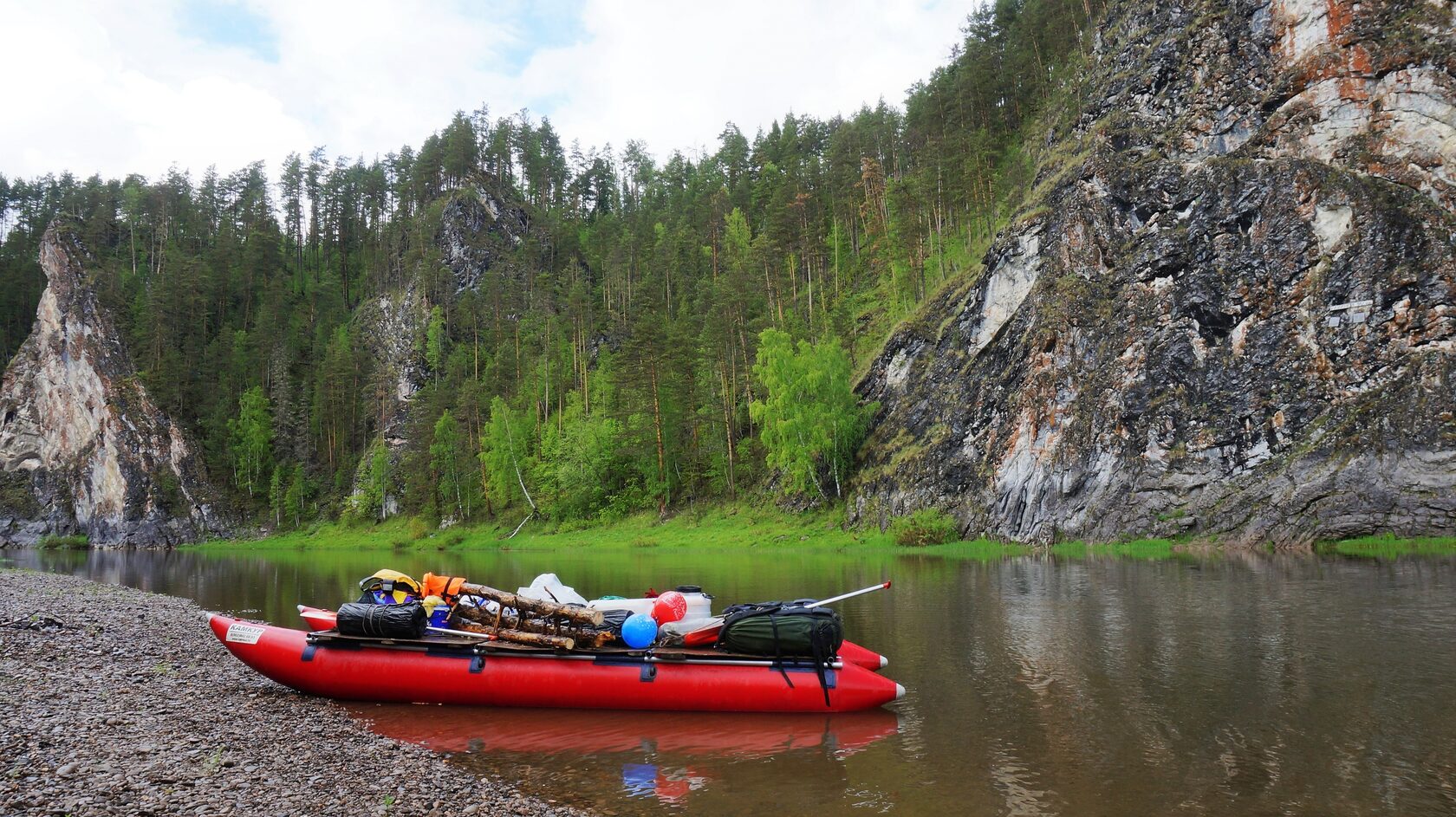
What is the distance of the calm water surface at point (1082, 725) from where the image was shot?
24.1 ft

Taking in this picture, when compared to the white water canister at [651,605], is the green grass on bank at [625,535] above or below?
below

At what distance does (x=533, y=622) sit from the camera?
1202 centimetres

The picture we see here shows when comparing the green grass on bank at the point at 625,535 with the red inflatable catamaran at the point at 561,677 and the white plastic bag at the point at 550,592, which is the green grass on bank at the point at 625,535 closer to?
the white plastic bag at the point at 550,592

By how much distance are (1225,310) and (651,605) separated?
103 ft

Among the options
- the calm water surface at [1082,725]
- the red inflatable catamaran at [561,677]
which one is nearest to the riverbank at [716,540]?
the calm water surface at [1082,725]

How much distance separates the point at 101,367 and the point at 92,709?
256 ft

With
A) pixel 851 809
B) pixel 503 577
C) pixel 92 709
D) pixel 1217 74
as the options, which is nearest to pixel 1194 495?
pixel 1217 74

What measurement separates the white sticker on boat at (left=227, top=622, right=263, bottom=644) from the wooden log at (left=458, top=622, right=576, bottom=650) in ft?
11.8

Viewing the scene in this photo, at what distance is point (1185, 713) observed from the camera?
382 inches

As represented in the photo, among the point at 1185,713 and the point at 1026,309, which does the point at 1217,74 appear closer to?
the point at 1026,309

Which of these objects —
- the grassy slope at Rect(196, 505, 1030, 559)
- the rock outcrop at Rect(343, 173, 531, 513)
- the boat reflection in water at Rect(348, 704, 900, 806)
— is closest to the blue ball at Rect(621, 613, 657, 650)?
the boat reflection in water at Rect(348, 704, 900, 806)

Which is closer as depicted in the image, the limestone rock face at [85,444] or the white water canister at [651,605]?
the white water canister at [651,605]

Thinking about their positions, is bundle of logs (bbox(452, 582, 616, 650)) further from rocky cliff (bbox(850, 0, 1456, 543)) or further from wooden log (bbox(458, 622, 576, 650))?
rocky cliff (bbox(850, 0, 1456, 543))

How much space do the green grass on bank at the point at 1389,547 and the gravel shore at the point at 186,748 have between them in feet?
92.9
